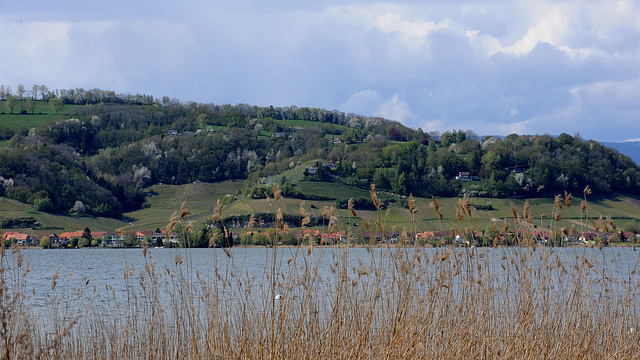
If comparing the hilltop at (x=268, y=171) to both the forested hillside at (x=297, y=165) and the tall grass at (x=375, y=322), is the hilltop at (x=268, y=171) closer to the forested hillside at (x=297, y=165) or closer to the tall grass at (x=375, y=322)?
the forested hillside at (x=297, y=165)

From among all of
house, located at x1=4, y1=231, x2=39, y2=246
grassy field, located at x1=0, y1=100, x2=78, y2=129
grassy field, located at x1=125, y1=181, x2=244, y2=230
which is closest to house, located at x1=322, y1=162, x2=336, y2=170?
grassy field, located at x1=125, y1=181, x2=244, y2=230

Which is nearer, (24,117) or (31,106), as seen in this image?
(24,117)

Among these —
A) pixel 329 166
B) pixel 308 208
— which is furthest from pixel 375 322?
pixel 329 166

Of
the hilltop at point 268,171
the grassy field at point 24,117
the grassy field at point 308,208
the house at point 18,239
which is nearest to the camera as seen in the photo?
the house at point 18,239

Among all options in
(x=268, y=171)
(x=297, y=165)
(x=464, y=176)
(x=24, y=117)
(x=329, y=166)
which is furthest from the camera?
(x=24, y=117)

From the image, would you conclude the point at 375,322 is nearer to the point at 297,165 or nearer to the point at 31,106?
the point at 297,165

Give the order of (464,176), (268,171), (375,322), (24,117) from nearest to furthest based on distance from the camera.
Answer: (375,322), (464,176), (268,171), (24,117)

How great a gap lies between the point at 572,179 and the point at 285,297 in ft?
489

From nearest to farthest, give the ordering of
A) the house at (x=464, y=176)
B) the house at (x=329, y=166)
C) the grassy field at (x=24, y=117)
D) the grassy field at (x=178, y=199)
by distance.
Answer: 1. the grassy field at (x=178, y=199)
2. the house at (x=464, y=176)
3. the house at (x=329, y=166)
4. the grassy field at (x=24, y=117)

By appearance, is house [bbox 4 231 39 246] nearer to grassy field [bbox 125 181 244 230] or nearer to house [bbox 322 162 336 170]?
grassy field [bbox 125 181 244 230]

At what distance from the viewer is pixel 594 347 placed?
27.0 feet

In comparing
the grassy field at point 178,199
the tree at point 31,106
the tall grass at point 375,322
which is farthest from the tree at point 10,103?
the tall grass at point 375,322

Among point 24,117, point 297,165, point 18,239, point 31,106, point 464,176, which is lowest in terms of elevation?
point 18,239

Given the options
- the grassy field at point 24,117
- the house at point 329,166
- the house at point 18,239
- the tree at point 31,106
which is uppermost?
the tree at point 31,106
